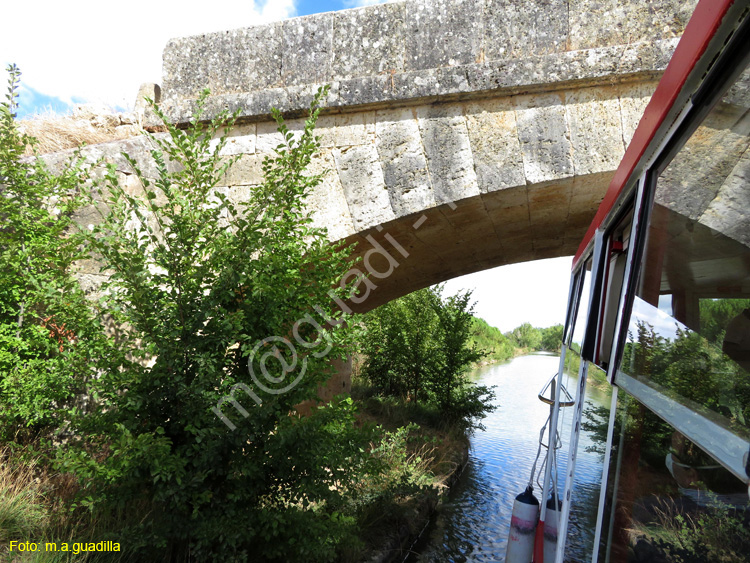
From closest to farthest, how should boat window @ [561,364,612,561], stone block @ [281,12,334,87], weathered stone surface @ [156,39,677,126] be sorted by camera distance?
boat window @ [561,364,612,561] → weathered stone surface @ [156,39,677,126] → stone block @ [281,12,334,87]

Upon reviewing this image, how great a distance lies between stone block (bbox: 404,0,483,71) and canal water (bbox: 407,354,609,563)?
2460mm

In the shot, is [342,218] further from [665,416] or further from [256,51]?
[665,416]

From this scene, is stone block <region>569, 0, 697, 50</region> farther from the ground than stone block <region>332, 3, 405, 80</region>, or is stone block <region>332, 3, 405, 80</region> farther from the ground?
stone block <region>569, 0, 697, 50</region>

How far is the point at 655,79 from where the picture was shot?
3.43 metres

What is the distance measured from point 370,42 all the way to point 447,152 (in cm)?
110

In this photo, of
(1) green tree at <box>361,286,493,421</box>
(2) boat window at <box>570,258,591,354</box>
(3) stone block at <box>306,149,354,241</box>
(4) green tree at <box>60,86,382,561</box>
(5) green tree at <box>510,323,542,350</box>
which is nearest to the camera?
(4) green tree at <box>60,86,382,561</box>

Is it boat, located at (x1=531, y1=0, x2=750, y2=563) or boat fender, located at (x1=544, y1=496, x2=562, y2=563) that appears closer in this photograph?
boat, located at (x1=531, y1=0, x2=750, y2=563)

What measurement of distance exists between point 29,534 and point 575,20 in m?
4.74

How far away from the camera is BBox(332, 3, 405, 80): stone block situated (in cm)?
396

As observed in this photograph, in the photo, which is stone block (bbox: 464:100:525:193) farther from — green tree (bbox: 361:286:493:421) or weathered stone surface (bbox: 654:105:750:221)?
green tree (bbox: 361:286:493:421)

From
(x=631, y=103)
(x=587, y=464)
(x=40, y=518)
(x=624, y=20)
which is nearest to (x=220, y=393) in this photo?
(x=40, y=518)

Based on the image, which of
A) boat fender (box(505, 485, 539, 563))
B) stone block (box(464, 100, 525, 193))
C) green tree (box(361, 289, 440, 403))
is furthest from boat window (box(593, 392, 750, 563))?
green tree (box(361, 289, 440, 403))

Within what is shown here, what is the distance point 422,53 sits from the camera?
153 inches

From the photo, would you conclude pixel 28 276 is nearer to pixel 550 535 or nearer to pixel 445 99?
pixel 445 99
